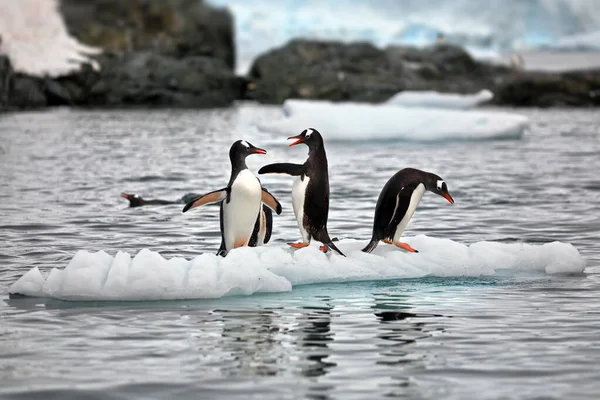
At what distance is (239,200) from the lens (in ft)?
31.9

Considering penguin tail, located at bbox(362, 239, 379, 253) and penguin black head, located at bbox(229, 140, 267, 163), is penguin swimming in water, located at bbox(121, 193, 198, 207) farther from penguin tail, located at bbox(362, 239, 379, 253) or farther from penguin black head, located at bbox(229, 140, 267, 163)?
penguin tail, located at bbox(362, 239, 379, 253)

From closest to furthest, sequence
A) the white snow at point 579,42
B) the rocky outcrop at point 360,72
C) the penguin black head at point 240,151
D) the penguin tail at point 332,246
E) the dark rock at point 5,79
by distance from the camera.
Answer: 1. the penguin tail at point 332,246
2. the penguin black head at point 240,151
3. the dark rock at point 5,79
4. the rocky outcrop at point 360,72
5. the white snow at point 579,42

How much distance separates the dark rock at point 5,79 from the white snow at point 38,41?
7525 mm

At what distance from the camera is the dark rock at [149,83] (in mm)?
64438

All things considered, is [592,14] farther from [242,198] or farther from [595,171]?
[242,198]

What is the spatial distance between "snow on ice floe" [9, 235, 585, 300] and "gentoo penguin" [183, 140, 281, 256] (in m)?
0.62

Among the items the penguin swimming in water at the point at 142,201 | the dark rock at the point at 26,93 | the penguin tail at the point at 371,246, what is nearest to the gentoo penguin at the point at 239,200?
the penguin tail at the point at 371,246

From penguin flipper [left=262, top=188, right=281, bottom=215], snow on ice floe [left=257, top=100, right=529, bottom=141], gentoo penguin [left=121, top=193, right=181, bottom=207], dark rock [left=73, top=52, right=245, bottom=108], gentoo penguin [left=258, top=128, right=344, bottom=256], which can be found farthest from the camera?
dark rock [left=73, top=52, right=245, bottom=108]

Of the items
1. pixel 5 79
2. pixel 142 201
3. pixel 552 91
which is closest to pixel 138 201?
pixel 142 201

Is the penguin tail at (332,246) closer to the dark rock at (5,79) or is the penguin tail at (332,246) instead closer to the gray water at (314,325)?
the gray water at (314,325)

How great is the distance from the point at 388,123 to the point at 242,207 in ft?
65.5

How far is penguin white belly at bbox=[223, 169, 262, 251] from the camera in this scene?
9.67 m

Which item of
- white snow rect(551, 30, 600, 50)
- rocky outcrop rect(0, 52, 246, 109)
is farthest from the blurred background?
white snow rect(551, 30, 600, 50)

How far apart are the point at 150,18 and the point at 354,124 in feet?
201
